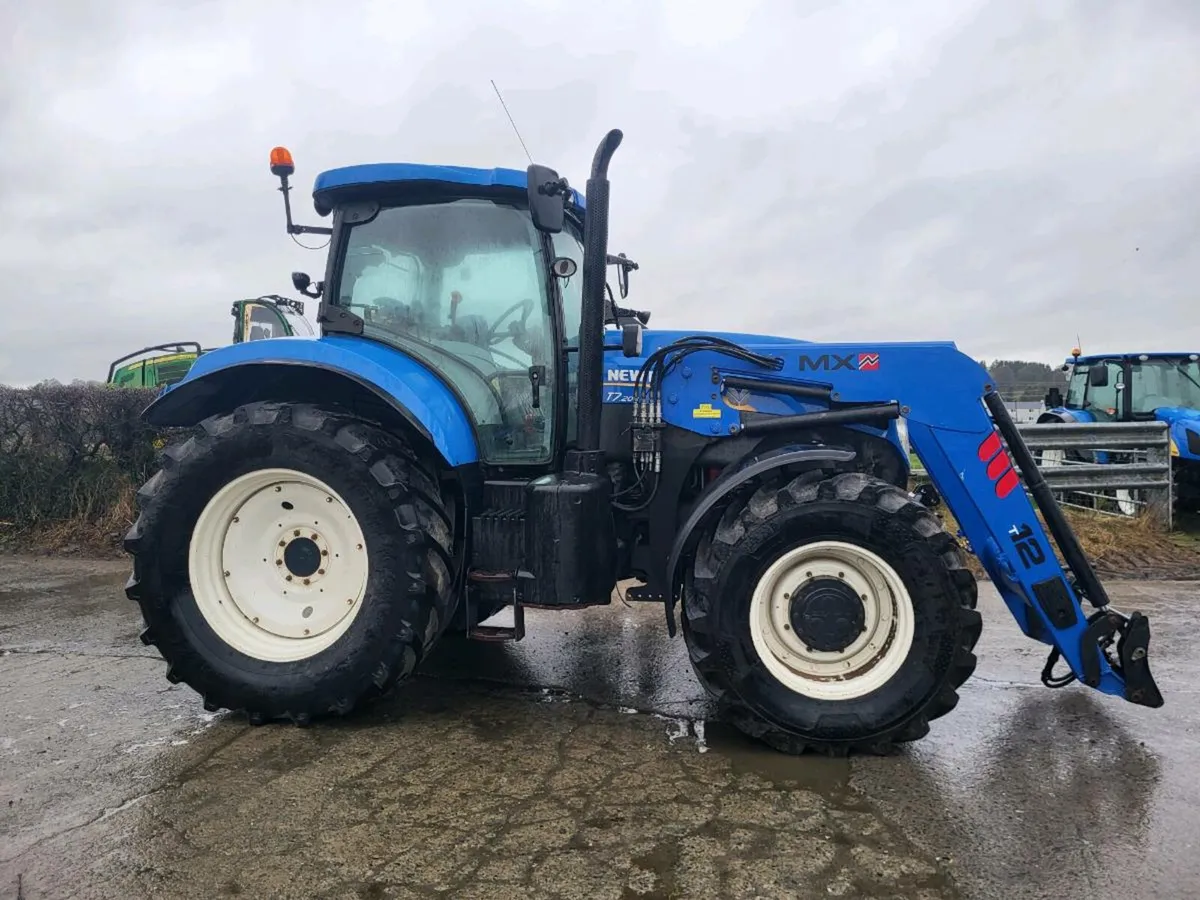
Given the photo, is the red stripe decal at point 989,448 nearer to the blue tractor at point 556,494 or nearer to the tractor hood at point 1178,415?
the blue tractor at point 556,494

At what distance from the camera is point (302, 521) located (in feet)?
11.8

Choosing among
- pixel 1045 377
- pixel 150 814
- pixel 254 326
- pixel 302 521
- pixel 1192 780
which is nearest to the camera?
pixel 150 814

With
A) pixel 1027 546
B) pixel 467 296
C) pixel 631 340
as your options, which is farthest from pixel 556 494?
pixel 1027 546

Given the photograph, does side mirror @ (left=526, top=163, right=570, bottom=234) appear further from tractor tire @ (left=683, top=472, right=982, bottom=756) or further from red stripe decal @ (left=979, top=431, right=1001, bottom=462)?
red stripe decal @ (left=979, top=431, right=1001, bottom=462)

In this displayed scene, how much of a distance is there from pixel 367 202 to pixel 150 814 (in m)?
2.68

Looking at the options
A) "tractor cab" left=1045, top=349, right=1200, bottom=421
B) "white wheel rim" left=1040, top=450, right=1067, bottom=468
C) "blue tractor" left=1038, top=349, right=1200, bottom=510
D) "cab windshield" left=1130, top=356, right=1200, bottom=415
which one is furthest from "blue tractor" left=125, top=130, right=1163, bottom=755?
"cab windshield" left=1130, top=356, right=1200, bottom=415

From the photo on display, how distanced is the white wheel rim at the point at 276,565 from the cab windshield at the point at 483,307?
0.78 m

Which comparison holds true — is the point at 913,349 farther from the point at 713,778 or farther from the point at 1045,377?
the point at 1045,377

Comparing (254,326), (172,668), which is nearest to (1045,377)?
(254,326)

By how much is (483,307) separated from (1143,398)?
9.65 metres

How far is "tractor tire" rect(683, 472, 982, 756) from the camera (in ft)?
9.82

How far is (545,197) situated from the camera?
3.21 metres

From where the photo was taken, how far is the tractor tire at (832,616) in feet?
9.82

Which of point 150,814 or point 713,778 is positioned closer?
point 150,814
